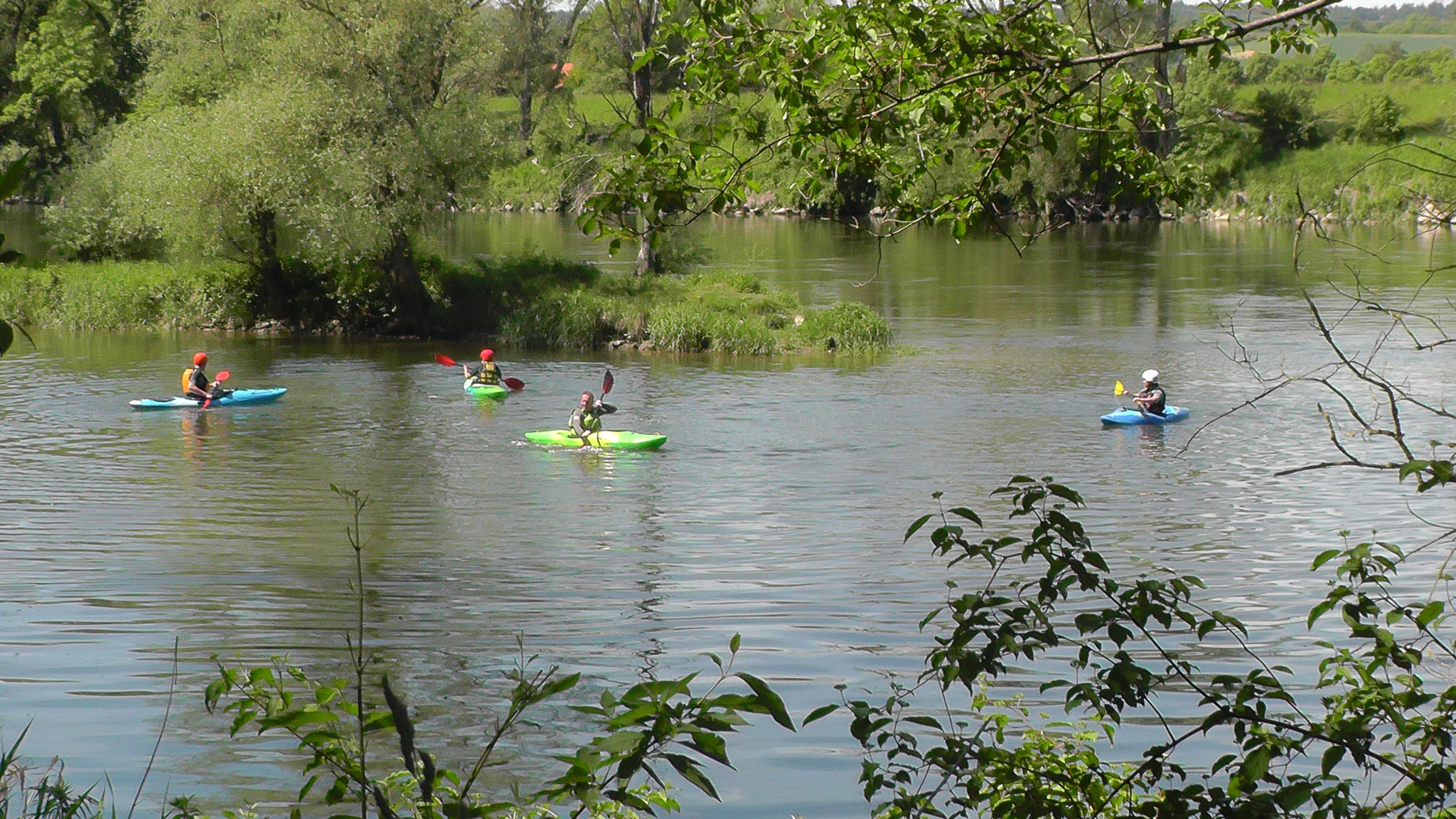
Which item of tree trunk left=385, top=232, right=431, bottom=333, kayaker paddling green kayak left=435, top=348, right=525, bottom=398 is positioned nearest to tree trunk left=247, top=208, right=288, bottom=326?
tree trunk left=385, top=232, right=431, bottom=333

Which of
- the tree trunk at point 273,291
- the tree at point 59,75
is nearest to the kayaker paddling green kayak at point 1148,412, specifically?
the tree trunk at point 273,291

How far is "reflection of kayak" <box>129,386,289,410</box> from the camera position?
20.5 metres

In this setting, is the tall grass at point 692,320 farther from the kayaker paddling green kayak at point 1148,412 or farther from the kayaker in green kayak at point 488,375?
the kayaker paddling green kayak at point 1148,412

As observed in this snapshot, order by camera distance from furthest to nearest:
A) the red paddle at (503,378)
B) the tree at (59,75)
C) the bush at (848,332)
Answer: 1. the tree at (59,75)
2. the bush at (848,332)
3. the red paddle at (503,378)

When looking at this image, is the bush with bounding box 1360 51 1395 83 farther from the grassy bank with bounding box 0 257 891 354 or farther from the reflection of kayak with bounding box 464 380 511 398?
the reflection of kayak with bounding box 464 380 511 398

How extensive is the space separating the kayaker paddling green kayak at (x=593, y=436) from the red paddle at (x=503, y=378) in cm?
415

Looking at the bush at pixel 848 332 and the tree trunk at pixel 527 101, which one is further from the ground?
the tree trunk at pixel 527 101

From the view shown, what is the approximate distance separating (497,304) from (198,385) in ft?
30.0

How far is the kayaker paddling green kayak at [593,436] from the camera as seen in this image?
17797 millimetres

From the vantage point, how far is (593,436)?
58.8ft

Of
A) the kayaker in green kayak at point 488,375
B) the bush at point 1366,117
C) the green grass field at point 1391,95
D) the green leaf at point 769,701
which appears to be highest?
the green grass field at point 1391,95

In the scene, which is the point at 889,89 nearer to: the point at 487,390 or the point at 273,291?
the point at 487,390

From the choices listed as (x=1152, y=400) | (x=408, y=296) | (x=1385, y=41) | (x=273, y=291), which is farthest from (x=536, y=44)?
(x=1385, y=41)

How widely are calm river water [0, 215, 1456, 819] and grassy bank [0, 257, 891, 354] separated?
118cm
